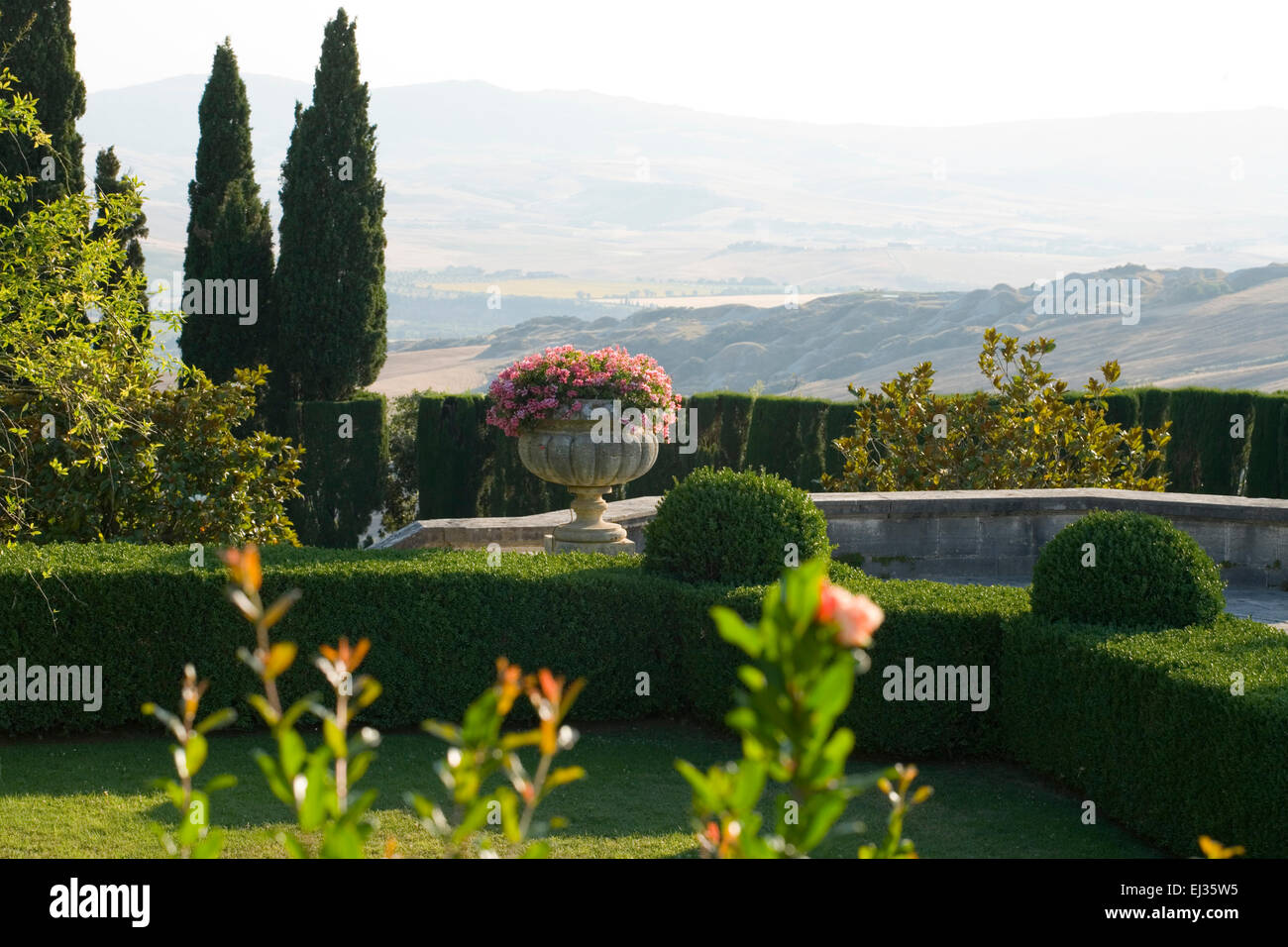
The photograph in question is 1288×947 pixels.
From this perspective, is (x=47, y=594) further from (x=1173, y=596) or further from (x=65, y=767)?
(x=1173, y=596)

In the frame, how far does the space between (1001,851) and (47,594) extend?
5840mm

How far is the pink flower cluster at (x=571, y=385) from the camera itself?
442 inches

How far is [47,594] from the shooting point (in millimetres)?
8172

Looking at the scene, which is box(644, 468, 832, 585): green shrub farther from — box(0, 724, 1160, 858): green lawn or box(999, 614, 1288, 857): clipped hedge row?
box(999, 614, 1288, 857): clipped hedge row

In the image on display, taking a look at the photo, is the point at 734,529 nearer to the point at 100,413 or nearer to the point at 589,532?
the point at 589,532

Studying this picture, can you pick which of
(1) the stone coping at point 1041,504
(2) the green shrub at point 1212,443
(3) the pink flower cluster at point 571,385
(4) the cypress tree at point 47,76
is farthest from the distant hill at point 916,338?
(3) the pink flower cluster at point 571,385

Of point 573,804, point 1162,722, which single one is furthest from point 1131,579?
point 573,804

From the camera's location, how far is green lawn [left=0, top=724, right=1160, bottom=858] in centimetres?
639

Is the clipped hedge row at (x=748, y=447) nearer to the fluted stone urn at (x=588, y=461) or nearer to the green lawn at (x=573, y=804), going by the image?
the fluted stone urn at (x=588, y=461)

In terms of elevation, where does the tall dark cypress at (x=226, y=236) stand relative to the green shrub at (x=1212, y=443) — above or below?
above

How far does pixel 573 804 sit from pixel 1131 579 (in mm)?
3385

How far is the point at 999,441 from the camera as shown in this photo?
545 inches

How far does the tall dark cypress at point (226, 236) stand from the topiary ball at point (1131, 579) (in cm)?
1232
